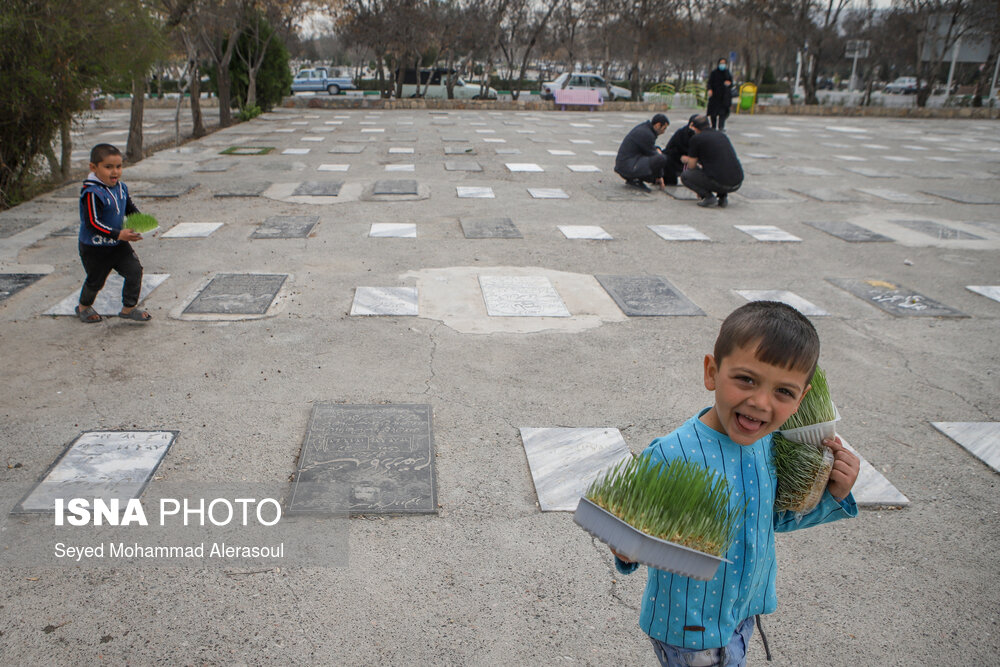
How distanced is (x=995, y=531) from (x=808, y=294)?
11.7 ft

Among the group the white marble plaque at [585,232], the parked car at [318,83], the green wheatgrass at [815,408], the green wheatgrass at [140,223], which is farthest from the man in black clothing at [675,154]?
the parked car at [318,83]

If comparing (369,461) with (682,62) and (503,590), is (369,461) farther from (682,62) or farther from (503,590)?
(682,62)

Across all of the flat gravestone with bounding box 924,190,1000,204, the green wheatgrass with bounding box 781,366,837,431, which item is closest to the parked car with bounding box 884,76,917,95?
the flat gravestone with bounding box 924,190,1000,204

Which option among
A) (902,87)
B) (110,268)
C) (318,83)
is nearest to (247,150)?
(110,268)

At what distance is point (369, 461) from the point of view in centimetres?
347

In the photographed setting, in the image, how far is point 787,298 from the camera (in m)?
6.28

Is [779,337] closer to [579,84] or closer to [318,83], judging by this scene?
[579,84]

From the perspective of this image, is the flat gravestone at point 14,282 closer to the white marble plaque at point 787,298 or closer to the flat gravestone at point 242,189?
the flat gravestone at point 242,189

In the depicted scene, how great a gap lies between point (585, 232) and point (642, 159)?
345 cm

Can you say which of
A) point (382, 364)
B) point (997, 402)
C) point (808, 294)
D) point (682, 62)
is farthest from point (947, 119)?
point (382, 364)

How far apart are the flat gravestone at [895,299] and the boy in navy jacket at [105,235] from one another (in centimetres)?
599

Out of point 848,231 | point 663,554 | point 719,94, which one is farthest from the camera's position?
point 719,94

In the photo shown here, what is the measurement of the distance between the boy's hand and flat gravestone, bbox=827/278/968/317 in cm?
503

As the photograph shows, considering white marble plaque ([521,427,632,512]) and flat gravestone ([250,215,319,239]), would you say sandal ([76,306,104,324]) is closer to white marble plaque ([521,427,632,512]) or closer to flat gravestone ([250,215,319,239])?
flat gravestone ([250,215,319,239])
